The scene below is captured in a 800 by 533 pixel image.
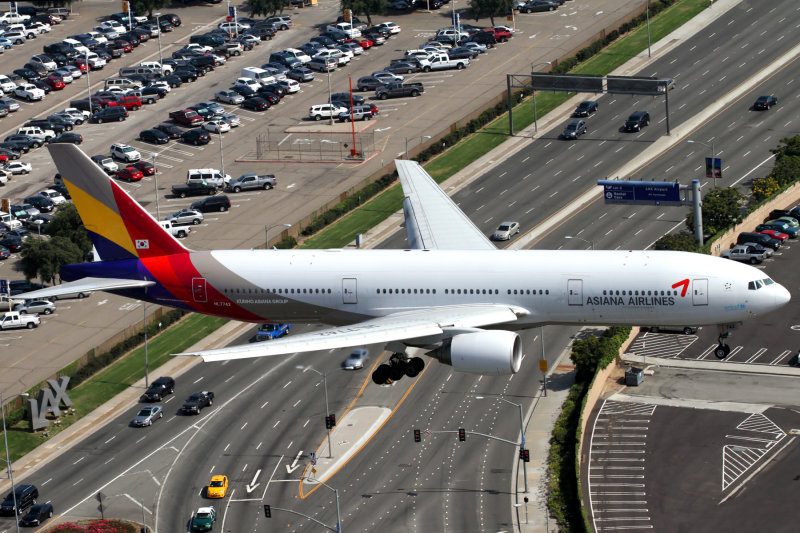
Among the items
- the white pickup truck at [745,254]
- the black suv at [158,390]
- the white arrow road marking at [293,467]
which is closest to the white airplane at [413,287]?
the white arrow road marking at [293,467]

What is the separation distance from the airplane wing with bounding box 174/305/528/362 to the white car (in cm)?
9876

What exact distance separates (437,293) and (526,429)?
67.4 metres

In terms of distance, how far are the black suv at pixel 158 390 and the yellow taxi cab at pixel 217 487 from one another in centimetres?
2058

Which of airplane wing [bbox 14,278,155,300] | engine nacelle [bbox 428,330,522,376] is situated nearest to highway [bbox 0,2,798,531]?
airplane wing [bbox 14,278,155,300]

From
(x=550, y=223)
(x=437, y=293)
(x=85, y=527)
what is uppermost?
(x=437, y=293)

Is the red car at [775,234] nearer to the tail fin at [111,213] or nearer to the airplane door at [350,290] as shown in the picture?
the airplane door at [350,290]

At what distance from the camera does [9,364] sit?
174 m

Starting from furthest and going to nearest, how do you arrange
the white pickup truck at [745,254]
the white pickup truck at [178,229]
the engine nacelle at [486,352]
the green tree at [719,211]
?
the white pickup truck at [178,229]
the green tree at [719,211]
the white pickup truck at [745,254]
the engine nacelle at [486,352]

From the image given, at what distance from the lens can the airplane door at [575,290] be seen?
92000 millimetres

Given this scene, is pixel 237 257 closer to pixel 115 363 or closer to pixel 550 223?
pixel 115 363

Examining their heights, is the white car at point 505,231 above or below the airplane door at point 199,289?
below

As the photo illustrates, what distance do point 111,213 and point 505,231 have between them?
98983mm

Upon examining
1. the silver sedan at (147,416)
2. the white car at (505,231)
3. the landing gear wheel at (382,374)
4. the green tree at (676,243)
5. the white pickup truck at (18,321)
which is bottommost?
the silver sedan at (147,416)

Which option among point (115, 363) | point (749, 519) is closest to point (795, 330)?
point (749, 519)
